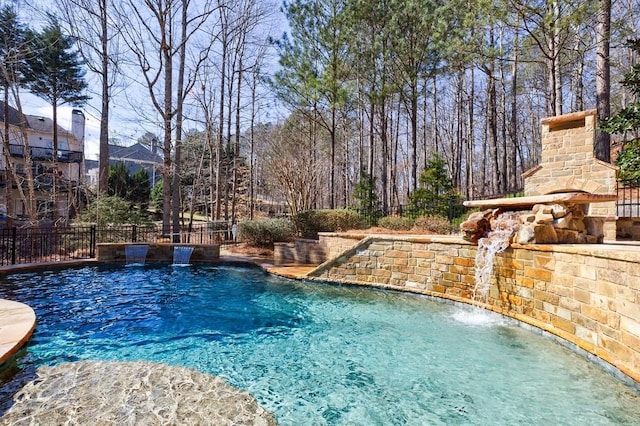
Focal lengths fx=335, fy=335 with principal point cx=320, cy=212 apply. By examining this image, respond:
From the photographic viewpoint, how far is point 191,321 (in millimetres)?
4961

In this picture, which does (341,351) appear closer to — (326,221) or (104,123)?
(326,221)

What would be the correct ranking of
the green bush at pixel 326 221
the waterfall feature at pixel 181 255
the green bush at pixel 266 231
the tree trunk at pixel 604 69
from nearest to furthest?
the tree trunk at pixel 604 69 < the waterfall feature at pixel 181 255 < the green bush at pixel 326 221 < the green bush at pixel 266 231

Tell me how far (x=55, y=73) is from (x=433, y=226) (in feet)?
60.5

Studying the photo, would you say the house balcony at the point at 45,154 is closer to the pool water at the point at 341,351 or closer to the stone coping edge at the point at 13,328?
the pool water at the point at 341,351

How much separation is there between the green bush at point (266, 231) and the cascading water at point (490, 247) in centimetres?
689

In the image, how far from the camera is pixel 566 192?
24.5 ft

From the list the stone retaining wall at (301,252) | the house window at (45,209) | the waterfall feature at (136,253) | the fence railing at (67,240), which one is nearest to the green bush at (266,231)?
the fence railing at (67,240)

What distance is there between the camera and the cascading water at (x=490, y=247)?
4.86 m

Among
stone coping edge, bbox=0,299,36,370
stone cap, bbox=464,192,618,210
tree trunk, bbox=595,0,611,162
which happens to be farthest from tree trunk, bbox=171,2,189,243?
tree trunk, bbox=595,0,611,162

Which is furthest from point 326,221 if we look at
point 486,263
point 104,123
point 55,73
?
point 55,73

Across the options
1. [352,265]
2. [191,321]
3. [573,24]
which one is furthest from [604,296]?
[573,24]

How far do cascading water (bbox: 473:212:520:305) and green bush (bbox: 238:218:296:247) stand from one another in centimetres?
689

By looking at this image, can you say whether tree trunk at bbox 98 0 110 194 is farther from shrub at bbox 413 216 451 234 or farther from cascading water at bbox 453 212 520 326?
cascading water at bbox 453 212 520 326

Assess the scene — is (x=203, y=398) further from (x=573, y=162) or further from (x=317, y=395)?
(x=573, y=162)
